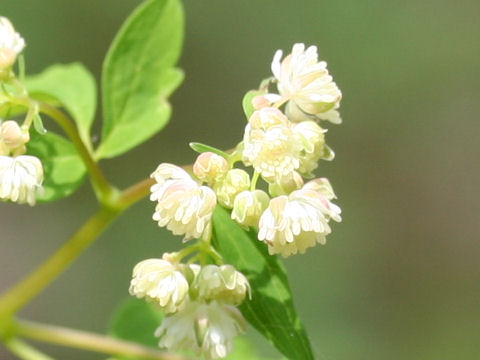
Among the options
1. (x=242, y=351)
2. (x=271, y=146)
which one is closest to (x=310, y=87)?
(x=271, y=146)

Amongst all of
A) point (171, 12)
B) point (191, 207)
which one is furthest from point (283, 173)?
point (171, 12)

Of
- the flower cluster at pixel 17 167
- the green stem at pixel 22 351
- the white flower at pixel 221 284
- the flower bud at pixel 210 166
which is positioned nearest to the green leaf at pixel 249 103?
the flower bud at pixel 210 166

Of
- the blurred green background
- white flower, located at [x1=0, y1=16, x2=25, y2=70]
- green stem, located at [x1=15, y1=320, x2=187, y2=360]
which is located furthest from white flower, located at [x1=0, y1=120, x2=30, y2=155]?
the blurred green background

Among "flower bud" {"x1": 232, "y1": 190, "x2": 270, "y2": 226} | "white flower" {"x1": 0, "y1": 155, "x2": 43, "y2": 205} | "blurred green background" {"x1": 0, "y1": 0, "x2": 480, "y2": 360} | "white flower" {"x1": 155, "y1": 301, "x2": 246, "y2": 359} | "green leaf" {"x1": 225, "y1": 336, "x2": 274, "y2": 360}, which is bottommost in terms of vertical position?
"blurred green background" {"x1": 0, "y1": 0, "x2": 480, "y2": 360}

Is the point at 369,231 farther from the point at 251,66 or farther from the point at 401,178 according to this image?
the point at 251,66

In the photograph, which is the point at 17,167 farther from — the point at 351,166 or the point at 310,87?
the point at 351,166

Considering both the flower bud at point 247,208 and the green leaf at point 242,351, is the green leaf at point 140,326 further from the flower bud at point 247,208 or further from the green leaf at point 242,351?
the flower bud at point 247,208

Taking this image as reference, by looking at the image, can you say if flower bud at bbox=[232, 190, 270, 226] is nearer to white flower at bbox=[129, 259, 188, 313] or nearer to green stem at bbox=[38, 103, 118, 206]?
white flower at bbox=[129, 259, 188, 313]
